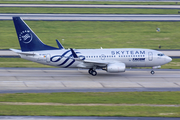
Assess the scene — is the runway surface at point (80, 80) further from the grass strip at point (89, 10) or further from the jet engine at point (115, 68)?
the grass strip at point (89, 10)

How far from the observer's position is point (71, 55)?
45125 mm

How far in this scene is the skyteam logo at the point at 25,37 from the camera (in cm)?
4497

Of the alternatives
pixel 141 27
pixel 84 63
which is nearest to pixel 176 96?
pixel 84 63

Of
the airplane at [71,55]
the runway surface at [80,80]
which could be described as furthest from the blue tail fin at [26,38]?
the runway surface at [80,80]

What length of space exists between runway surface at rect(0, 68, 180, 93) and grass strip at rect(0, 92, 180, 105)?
2114mm

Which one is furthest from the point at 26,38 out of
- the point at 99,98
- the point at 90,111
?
the point at 90,111

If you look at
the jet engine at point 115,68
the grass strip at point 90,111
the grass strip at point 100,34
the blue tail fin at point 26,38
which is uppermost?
the blue tail fin at point 26,38

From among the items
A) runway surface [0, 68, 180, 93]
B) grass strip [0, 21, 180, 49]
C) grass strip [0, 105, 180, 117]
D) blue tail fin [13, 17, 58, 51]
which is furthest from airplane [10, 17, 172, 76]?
grass strip [0, 21, 180, 49]

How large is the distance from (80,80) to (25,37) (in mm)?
10357

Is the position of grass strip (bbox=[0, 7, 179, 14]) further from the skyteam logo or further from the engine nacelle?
the engine nacelle

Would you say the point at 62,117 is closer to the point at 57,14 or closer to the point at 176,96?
the point at 176,96

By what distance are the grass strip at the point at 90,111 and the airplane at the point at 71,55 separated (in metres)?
15.1

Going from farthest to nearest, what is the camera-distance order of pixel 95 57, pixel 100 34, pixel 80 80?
pixel 100 34 < pixel 95 57 < pixel 80 80

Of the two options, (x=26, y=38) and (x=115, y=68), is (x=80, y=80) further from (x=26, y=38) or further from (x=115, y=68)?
(x=26, y=38)
